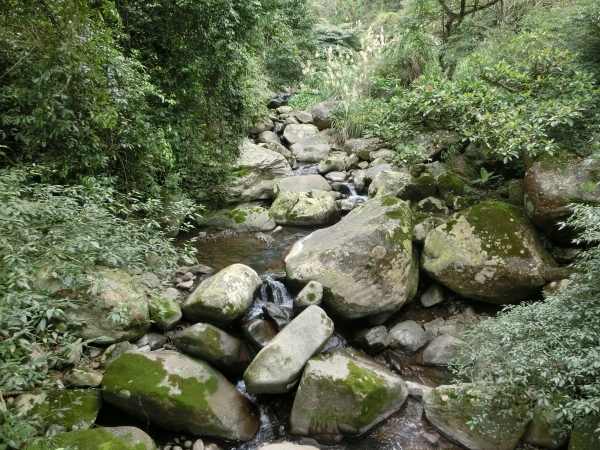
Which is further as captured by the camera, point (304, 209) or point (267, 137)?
point (267, 137)

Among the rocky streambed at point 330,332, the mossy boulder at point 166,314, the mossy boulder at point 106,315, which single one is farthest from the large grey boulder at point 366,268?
the mossy boulder at point 106,315

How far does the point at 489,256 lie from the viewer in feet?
13.6

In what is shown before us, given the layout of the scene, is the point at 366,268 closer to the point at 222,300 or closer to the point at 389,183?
the point at 222,300

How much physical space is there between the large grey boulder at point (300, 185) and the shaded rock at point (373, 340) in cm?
399

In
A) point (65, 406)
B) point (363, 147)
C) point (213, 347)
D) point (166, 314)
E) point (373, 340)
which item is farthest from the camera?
point (363, 147)

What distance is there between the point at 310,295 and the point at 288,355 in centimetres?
85

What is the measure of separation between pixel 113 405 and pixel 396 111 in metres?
4.92

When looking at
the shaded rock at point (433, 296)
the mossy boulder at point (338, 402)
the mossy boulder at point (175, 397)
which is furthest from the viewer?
the shaded rock at point (433, 296)

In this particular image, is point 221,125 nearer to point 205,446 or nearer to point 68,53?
point 68,53

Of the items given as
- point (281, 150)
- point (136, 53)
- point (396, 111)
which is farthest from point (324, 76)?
point (136, 53)

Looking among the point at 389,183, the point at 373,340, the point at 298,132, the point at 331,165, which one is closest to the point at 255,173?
the point at 331,165

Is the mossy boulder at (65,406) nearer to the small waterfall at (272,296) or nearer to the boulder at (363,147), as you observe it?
the small waterfall at (272,296)

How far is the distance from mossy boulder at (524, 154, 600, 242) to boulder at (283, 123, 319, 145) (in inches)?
277

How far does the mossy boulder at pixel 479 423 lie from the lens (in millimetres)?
2895
